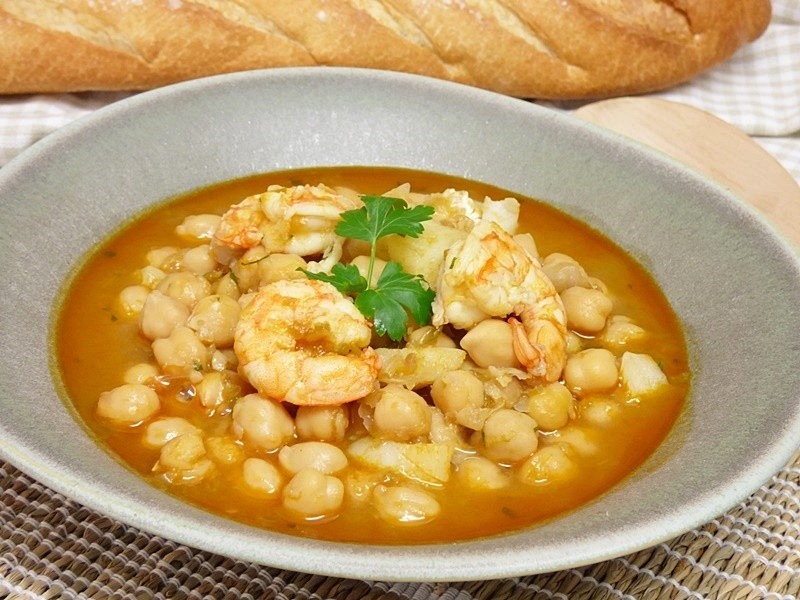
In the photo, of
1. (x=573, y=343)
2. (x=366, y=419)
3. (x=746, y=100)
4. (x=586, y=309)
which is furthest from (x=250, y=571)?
(x=746, y=100)

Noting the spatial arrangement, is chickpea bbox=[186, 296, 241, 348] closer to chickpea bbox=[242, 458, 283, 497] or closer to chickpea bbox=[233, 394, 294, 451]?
chickpea bbox=[233, 394, 294, 451]

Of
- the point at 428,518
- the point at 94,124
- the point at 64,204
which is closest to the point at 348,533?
the point at 428,518

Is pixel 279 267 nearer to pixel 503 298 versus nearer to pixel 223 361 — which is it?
pixel 223 361

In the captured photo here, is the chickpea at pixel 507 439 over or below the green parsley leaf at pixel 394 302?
below

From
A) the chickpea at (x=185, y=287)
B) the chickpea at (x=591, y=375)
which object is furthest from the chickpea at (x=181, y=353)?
the chickpea at (x=591, y=375)

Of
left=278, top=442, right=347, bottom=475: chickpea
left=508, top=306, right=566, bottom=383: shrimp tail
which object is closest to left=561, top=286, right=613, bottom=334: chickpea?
left=508, top=306, right=566, bottom=383: shrimp tail

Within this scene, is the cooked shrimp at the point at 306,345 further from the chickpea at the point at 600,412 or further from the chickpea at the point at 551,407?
the chickpea at the point at 600,412
